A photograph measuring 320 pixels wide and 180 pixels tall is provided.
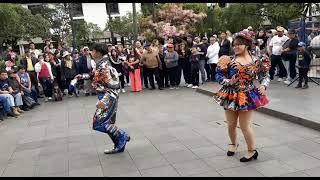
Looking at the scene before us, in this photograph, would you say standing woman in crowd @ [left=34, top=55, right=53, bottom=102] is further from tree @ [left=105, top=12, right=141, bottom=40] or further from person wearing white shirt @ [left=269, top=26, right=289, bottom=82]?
tree @ [left=105, top=12, right=141, bottom=40]

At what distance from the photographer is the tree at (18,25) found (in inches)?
1216

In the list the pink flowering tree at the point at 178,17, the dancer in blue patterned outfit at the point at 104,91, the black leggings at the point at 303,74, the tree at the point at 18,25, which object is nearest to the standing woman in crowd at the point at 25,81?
the dancer in blue patterned outfit at the point at 104,91

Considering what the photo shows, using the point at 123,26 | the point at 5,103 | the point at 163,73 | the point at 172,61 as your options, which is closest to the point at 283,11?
the point at 163,73

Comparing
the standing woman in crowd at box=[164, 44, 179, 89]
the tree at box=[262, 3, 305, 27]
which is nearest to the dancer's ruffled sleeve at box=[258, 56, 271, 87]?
the standing woman in crowd at box=[164, 44, 179, 89]

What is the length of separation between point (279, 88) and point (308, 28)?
274cm

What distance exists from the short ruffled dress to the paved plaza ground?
2.52ft

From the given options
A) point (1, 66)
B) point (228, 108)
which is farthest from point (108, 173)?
point (1, 66)

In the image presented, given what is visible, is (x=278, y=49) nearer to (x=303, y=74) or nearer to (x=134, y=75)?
(x=303, y=74)

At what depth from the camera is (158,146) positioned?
649cm

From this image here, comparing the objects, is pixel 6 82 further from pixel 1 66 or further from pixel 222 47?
pixel 222 47

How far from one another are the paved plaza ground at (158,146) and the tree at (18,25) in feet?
74.7

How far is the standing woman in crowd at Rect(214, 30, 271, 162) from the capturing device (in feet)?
17.1

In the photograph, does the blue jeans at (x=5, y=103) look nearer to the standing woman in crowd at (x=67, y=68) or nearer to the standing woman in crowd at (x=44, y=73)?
the standing woman in crowd at (x=44, y=73)

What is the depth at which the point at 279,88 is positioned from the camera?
11.0 metres
